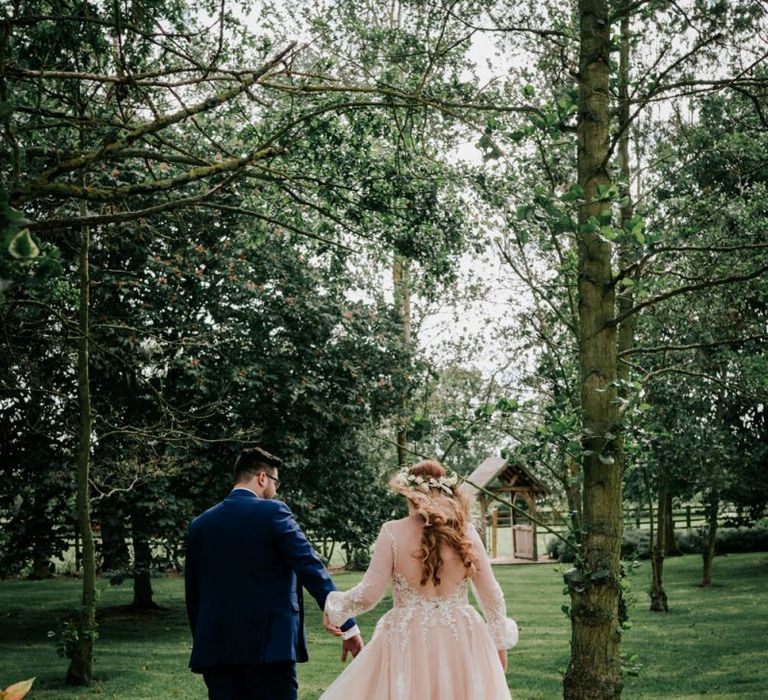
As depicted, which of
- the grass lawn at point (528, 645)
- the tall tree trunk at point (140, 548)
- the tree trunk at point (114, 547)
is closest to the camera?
the grass lawn at point (528, 645)

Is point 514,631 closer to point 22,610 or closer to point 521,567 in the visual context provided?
point 22,610

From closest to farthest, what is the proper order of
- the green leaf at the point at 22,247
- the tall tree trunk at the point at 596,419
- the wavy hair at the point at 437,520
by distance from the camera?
1. the green leaf at the point at 22,247
2. the wavy hair at the point at 437,520
3. the tall tree trunk at the point at 596,419

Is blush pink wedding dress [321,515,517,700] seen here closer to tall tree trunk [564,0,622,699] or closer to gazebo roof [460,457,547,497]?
tall tree trunk [564,0,622,699]

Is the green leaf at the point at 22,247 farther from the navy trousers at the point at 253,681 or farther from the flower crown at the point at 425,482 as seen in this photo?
the navy trousers at the point at 253,681

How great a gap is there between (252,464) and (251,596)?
0.81 metres

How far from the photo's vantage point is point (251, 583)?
5680 millimetres

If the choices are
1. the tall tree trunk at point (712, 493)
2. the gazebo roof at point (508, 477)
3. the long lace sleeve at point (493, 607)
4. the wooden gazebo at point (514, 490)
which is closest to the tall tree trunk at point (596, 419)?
the long lace sleeve at point (493, 607)

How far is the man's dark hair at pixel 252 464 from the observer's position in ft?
19.6

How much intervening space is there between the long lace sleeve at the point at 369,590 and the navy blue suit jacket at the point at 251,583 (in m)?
0.09

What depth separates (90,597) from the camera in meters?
11.1

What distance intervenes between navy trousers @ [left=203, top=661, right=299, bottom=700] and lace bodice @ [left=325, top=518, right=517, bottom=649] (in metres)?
0.43

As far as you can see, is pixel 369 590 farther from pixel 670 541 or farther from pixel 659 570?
pixel 670 541

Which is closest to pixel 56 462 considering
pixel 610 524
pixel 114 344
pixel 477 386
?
pixel 114 344

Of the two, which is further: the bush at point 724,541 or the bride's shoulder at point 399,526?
the bush at point 724,541
